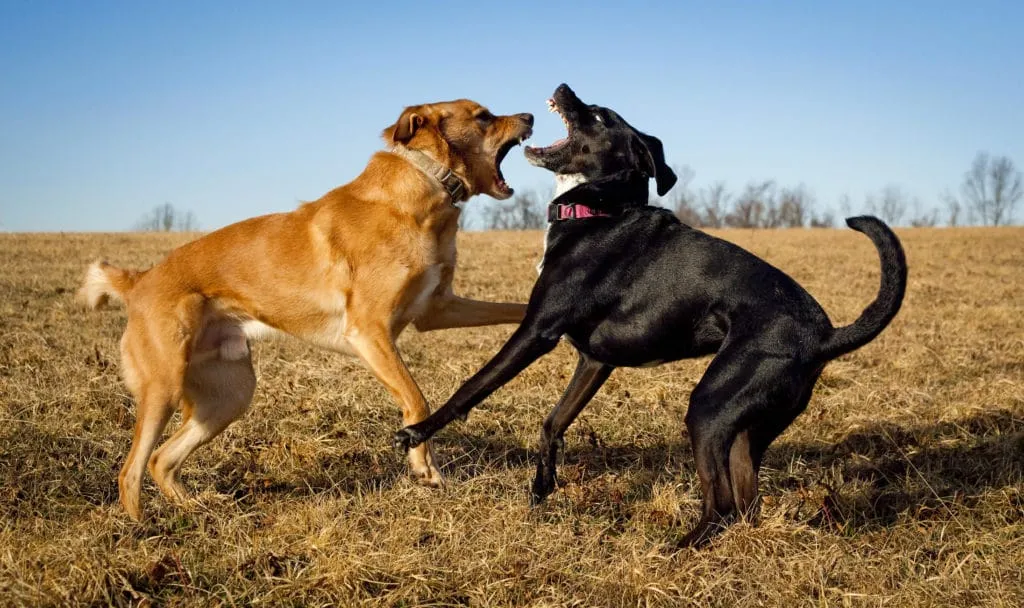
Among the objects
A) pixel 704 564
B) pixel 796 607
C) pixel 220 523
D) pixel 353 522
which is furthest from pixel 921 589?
pixel 220 523

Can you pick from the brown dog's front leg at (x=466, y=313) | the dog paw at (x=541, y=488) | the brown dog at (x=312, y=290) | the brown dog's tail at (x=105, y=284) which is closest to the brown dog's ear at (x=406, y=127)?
the brown dog at (x=312, y=290)

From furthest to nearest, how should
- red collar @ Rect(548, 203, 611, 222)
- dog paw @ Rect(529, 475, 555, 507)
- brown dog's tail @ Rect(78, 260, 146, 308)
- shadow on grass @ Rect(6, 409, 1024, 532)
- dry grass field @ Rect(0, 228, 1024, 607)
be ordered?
1. brown dog's tail @ Rect(78, 260, 146, 308)
2. dog paw @ Rect(529, 475, 555, 507)
3. shadow on grass @ Rect(6, 409, 1024, 532)
4. red collar @ Rect(548, 203, 611, 222)
5. dry grass field @ Rect(0, 228, 1024, 607)

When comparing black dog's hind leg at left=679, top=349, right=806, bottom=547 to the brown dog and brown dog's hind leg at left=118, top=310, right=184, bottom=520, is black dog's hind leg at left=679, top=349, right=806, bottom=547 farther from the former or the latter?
brown dog's hind leg at left=118, top=310, right=184, bottom=520

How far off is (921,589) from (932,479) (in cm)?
163

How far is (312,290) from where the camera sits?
4.77m

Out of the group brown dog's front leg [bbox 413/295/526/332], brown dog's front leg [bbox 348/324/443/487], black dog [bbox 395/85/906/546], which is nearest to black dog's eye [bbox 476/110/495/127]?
black dog [bbox 395/85/906/546]

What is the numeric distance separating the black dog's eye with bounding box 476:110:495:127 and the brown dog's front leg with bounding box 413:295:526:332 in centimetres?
110

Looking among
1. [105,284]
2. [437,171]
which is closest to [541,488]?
[437,171]

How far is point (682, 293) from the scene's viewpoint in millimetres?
3816

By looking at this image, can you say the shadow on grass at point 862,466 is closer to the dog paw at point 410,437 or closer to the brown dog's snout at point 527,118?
the dog paw at point 410,437

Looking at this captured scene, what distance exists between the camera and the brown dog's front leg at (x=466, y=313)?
16.3ft

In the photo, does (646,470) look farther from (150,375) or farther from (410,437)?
(150,375)

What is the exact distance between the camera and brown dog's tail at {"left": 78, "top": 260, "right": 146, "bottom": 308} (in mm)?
4816

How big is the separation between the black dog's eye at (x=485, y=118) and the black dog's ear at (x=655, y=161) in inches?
46.8
